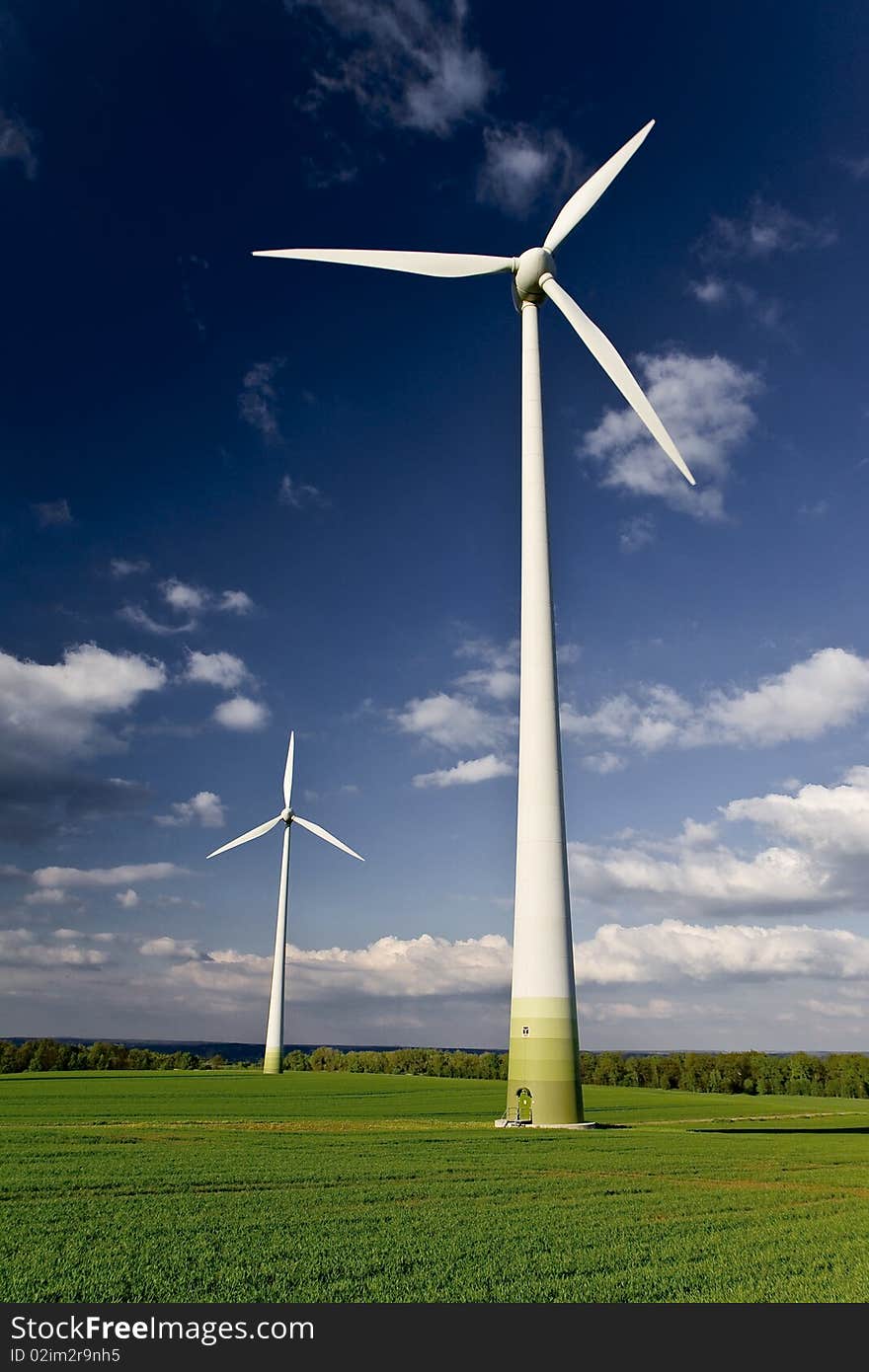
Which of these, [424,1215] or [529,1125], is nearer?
[424,1215]

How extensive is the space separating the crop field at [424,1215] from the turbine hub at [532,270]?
37.9 metres

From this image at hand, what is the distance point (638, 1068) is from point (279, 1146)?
102m

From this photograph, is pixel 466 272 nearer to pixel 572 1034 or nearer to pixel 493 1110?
pixel 572 1034

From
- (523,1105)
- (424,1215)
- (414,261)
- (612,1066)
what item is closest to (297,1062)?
(612,1066)

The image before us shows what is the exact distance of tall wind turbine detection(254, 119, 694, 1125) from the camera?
37125 mm

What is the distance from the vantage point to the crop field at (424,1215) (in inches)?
501

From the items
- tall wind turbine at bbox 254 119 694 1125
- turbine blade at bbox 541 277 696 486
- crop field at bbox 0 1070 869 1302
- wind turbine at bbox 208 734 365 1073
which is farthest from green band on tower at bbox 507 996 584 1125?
wind turbine at bbox 208 734 365 1073

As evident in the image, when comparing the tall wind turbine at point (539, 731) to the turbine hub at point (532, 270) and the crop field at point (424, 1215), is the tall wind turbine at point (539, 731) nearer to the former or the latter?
the turbine hub at point (532, 270)

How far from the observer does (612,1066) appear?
121m

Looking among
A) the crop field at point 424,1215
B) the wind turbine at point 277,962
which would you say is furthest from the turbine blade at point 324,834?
the crop field at point 424,1215

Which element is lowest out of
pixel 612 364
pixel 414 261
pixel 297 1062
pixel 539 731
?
pixel 297 1062

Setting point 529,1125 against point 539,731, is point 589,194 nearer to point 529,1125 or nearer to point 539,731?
point 539,731

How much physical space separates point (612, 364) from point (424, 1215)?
3612cm

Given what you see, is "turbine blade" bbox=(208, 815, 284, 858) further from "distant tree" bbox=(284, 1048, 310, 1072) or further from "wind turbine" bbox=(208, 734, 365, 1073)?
"distant tree" bbox=(284, 1048, 310, 1072)
